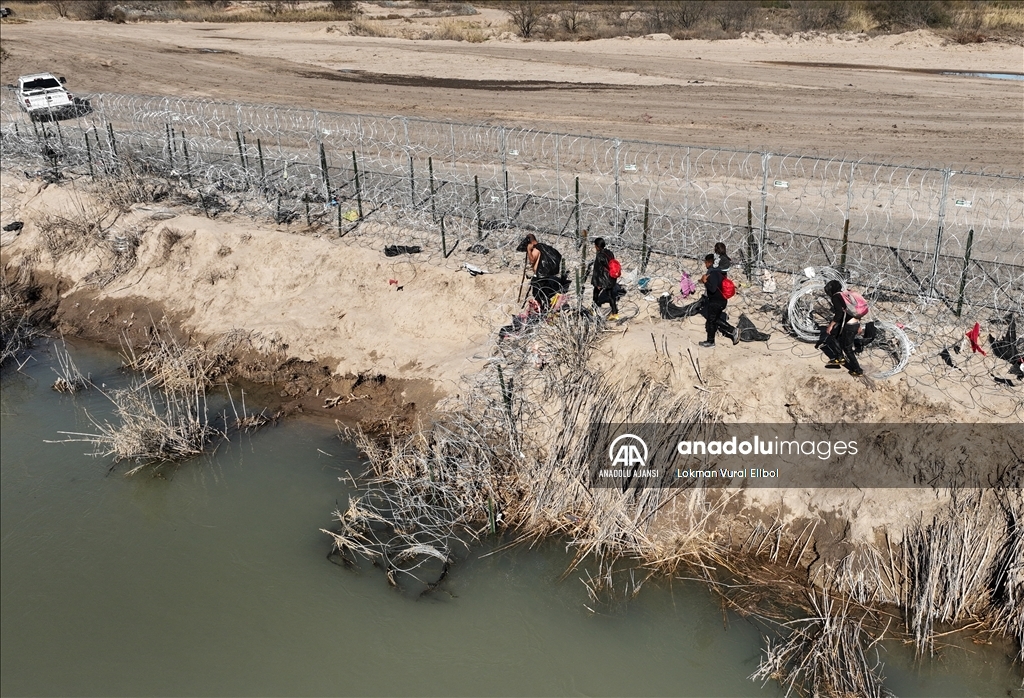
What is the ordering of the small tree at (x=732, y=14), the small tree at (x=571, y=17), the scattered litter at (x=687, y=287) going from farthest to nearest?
the small tree at (x=571, y=17) → the small tree at (x=732, y=14) → the scattered litter at (x=687, y=287)

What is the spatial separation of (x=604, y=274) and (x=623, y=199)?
19.0ft

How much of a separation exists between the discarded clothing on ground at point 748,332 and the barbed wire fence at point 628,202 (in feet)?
1.95

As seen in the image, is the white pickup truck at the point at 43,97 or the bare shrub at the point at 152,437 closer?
the bare shrub at the point at 152,437

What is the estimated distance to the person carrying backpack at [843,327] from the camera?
10312mm

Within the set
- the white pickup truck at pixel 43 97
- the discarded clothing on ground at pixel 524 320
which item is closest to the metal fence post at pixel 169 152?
the white pickup truck at pixel 43 97

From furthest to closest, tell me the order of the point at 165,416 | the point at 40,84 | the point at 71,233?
the point at 40,84, the point at 71,233, the point at 165,416

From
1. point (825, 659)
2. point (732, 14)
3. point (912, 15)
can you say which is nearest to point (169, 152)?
point (825, 659)

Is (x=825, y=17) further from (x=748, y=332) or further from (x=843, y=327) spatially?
(x=843, y=327)

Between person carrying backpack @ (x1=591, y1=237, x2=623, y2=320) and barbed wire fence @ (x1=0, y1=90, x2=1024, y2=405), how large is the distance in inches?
25.7

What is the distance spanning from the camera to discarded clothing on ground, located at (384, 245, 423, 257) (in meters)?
16.0

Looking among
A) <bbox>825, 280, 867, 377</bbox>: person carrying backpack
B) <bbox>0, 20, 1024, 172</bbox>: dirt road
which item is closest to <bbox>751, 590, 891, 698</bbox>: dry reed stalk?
<bbox>825, 280, 867, 377</bbox>: person carrying backpack

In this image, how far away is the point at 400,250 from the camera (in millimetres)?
16062

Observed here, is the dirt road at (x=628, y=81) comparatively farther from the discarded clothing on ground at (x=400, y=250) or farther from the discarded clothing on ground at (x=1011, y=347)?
the discarded clothing on ground at (x=1011, y=347)

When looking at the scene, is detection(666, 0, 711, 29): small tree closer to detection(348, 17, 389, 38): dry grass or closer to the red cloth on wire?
detection(348, 17, 389, 38): dry grass
